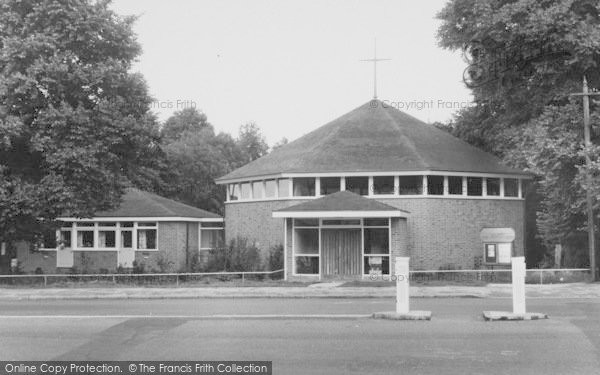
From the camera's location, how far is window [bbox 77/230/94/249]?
3794 cm

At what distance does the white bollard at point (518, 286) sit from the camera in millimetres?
14469

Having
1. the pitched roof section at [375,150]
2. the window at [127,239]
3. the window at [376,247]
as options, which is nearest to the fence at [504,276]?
the window at [376,247]

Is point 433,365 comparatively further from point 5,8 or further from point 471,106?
point 471,106

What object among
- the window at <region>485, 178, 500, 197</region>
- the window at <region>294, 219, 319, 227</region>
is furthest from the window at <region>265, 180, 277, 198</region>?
→ the window at <region>485, 178, 500, 197</region>

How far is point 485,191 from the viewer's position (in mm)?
33250

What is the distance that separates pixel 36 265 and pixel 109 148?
11.5m

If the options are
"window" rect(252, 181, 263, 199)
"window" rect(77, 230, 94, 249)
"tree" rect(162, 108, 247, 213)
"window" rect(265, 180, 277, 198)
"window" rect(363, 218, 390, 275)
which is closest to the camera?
"window" rect(363, 218, 390, 275)

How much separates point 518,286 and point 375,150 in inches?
773

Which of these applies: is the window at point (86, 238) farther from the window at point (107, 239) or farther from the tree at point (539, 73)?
the tree at point (539, 73)

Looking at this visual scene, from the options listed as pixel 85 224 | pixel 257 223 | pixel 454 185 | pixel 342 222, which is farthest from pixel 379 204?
pixel 85 224

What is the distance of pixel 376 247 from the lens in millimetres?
29281

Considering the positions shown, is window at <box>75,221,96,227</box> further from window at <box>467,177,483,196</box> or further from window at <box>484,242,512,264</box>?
window at <box>484,242,512,264</box>

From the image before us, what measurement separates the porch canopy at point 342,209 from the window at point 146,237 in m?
10.8

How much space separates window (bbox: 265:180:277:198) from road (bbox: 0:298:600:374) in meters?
16.7
